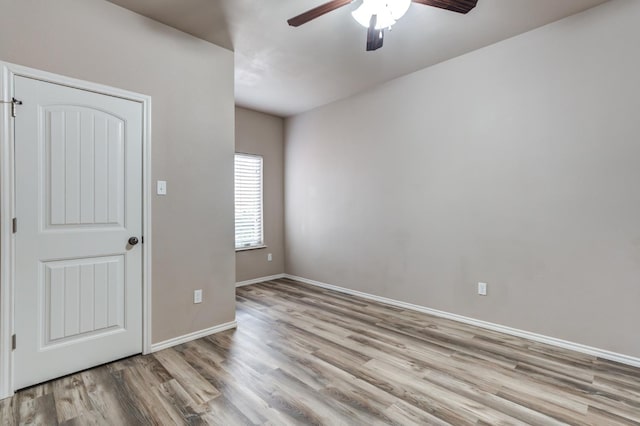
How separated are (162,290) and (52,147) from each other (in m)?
1.33

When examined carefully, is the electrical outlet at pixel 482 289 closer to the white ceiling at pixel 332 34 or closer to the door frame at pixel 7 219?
Result: the white ceiling at pixel 332 34

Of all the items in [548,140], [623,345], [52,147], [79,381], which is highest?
[548,140]

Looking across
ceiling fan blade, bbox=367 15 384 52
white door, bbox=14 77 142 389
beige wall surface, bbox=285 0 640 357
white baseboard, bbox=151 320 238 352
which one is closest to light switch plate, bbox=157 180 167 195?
white door, bbox=14 77 142 389

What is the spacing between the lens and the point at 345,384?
2160mm

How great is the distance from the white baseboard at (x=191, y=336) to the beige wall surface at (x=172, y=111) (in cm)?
5

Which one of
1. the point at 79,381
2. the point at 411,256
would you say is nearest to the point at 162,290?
the point at 79,381

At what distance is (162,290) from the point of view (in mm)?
2717

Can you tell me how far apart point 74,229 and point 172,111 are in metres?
1.21

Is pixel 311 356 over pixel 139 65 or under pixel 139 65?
under

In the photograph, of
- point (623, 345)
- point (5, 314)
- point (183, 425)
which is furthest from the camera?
point (623, 345)

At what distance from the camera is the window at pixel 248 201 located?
495 cm

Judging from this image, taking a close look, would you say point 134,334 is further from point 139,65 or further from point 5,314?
point 139,65

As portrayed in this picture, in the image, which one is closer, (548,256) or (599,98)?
(599,98)

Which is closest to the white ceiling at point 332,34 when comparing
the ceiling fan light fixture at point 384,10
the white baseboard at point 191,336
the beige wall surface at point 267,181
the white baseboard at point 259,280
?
the ceiling fan light fixture at point 384,10
